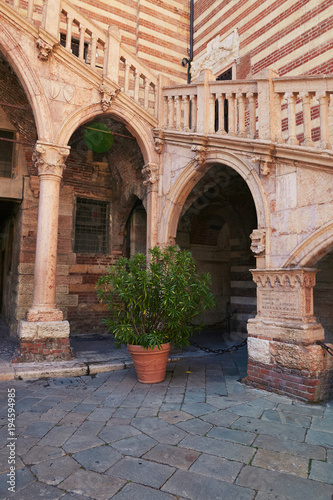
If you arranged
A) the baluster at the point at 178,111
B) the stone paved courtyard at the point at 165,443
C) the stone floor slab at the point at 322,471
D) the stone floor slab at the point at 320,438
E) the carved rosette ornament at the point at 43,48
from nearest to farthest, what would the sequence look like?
the stone paved courtyard at the point at 165,443, the stone floor slab at the point at 322,471, the stone floor slab at the point at 320,438, the carved rosette ornament at the point at 43,48, the baluster at the point at 178,111

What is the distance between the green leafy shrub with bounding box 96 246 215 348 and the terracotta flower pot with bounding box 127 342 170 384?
13cm

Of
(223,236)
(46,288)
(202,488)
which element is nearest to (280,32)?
(223,236)

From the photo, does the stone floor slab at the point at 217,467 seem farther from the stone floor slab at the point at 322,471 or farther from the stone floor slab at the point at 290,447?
the stone floor slab at the point at 322,471

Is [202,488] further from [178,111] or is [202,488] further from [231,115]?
[178,111]

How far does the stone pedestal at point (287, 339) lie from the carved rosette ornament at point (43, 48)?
5538mm

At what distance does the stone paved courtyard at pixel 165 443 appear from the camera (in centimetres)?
256

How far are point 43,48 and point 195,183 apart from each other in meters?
3.80

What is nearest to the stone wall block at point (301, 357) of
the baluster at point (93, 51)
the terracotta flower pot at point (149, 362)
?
the terracotta flower pot at point (149, 362)

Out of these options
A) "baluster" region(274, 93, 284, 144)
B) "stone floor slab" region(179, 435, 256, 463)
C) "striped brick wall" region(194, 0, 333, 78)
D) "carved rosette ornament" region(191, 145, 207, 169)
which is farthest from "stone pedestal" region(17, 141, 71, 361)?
"striped brick wall" region(194, 0, 333, 78)

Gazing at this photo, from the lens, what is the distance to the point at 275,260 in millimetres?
5129

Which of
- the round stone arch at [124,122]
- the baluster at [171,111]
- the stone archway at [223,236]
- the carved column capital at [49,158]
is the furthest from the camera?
the stone archway at [223,236]

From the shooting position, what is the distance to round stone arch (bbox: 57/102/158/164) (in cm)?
685

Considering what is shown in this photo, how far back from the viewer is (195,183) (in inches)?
276

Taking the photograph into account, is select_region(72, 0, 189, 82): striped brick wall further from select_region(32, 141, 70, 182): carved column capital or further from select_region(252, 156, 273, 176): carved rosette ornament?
select_region(252, 156, 273, 176): carved rosette ornament
